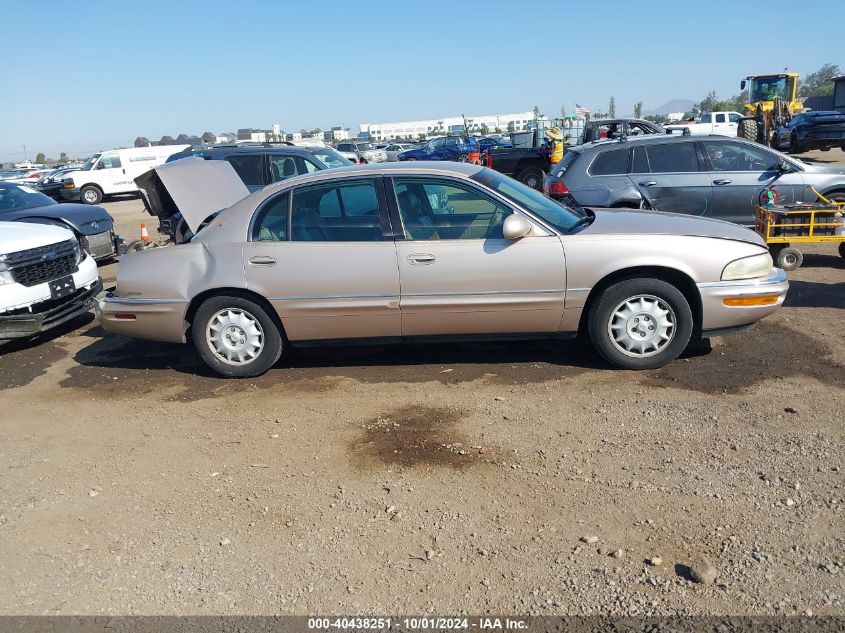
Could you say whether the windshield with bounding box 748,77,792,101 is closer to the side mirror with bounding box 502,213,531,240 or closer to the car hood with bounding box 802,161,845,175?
the car hood with bounding box 802,161,845,175

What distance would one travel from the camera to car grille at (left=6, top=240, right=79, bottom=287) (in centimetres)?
676

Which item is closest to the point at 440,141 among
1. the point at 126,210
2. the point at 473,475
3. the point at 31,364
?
the point at 126,210

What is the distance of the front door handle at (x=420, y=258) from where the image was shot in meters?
5.21

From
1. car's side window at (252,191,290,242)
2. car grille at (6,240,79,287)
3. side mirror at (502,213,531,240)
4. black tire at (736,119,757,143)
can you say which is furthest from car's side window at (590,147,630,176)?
black tire at (736,119,757,143)

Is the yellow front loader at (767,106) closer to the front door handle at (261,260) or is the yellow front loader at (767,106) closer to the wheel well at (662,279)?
the wheel well at (662,279)

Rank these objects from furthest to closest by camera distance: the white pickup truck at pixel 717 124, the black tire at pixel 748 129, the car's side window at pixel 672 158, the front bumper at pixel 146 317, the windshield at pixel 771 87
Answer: the windshield at pixel 771 87 < the white pickup truck at pixel 717 124 < the black tire at pixel 748 129 < the car's side window at pixel 672 158 < the front bumper at pixel 146 317

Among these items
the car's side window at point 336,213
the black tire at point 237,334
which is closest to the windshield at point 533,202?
the car's side window at point 336,213

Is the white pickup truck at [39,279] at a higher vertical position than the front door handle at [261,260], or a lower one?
lower

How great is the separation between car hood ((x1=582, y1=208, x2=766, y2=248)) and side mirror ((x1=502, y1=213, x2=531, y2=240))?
0.48m

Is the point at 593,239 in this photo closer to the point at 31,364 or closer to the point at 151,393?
the point at 151,393

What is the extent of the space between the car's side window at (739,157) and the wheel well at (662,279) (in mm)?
4338

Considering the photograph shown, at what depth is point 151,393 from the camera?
553 centimetres

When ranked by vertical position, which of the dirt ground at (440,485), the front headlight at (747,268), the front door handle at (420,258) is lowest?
the dirt ground at (440,485)

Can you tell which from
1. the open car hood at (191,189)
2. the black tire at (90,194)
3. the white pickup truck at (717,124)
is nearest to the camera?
the open car hood at (191,189)
